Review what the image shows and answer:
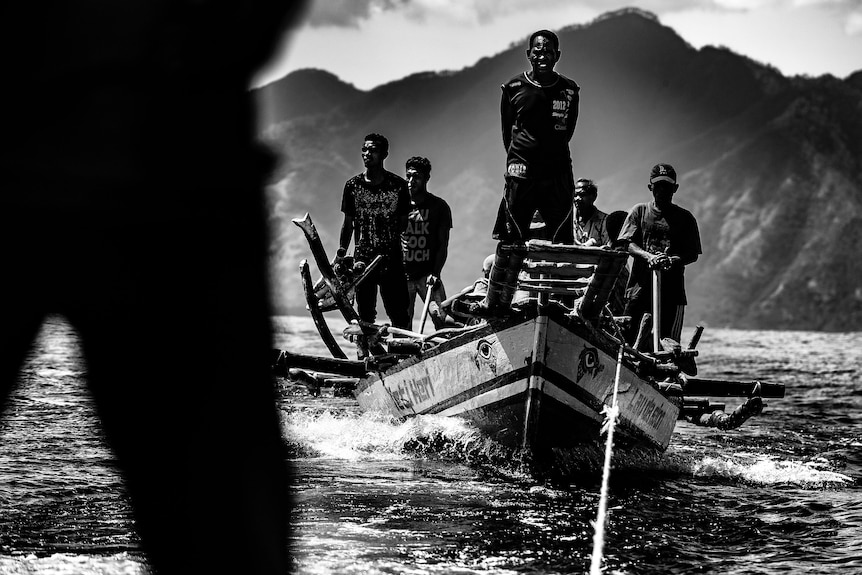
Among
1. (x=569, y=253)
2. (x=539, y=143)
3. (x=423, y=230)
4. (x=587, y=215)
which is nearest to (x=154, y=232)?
(x=569, y=253)

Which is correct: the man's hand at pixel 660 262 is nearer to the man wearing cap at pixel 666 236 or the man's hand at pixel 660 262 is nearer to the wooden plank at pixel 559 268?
the man wearing cap at pixel 666 236

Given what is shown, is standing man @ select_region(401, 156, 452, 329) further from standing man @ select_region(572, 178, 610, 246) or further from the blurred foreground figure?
the blurred foreground figure

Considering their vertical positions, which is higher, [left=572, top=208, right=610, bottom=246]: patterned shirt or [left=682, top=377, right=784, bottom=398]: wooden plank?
[left=572, top=208, right=610, bottom=246]: patterned shirt

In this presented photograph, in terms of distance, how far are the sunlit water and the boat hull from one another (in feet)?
0.85

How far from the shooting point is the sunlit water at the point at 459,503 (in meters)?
5.78

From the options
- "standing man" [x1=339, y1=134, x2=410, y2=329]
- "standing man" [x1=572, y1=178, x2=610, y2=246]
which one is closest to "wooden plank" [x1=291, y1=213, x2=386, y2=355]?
"standing man" [x1=339, y1=134, x2=410, y2=329]

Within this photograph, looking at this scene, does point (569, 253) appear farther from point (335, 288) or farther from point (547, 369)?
point (335, 288)

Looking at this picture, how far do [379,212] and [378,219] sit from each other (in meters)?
0.07

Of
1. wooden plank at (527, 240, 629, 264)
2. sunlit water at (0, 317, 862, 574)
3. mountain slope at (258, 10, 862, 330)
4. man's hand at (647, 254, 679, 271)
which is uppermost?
mountain slope at (258, 10, 862, 330)

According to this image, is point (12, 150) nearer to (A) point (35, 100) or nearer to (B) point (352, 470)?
(A) point (35, 100)

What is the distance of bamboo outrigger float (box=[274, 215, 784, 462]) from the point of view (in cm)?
841

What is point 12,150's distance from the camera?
93.5 inches

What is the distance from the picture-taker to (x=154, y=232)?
8.50 ft

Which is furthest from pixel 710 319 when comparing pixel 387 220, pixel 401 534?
pixel 401 534
